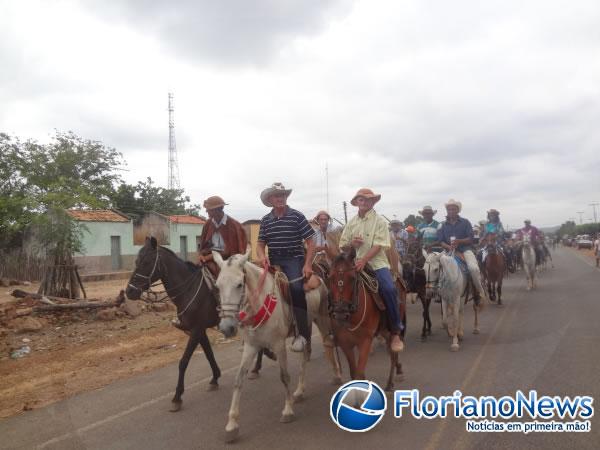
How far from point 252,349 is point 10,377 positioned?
5.26m

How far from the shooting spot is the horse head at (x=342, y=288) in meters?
4.91

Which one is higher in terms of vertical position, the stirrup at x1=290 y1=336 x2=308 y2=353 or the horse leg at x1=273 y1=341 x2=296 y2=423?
the stirrup at x1=290 y1=336 x2=308 y2=353

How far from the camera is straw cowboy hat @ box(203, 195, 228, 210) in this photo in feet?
21.5

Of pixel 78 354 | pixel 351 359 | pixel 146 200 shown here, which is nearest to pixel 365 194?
pixel 351 359

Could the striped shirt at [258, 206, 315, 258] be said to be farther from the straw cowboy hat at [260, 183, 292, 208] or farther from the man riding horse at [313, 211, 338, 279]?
the man riding horse at [313, 211, 338, 279]

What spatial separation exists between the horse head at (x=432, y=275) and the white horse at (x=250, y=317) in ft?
10.2

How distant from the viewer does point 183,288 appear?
638 centimetres

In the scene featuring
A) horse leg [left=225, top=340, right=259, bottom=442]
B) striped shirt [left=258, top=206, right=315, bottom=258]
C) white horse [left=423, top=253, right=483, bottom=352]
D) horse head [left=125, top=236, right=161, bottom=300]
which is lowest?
horse leg [left=225, top=340, right=259, bottom=442]

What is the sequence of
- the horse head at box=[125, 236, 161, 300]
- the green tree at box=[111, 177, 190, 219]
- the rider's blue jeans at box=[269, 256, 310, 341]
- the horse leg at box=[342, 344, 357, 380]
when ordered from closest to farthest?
the horse leg at box=[342, 344, 357, 380], the rider's blue jeans at box=[269, 256, 310, 341], the horse head at box=[125, 236, 161, 300], the green tree at box=[111, 177, 190, 219]

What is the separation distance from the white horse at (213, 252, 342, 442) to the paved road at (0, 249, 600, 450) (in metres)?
0.25

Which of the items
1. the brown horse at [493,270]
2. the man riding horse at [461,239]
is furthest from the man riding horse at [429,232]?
the brown horse at [493,270]

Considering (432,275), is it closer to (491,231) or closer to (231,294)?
(231,294)

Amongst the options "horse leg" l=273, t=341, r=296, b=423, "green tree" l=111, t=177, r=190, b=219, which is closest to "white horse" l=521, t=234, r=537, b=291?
"horse leg" l=273, t=341, r=296, b=423

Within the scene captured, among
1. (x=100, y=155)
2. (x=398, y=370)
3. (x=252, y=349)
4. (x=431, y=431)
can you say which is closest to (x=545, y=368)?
(x=398, y=370)
